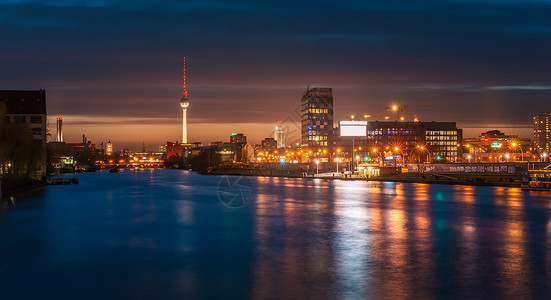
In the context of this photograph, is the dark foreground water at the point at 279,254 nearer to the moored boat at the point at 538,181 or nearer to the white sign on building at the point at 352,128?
the moored boat at the point at 538,181

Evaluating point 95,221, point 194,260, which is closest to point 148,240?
point 194,260

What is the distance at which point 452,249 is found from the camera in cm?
2859

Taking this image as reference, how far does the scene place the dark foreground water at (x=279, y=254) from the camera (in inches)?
798

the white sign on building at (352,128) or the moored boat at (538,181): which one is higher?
the white sign on building at (352,128)

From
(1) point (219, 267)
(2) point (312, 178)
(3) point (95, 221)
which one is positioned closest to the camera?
(1) point (219, 267)

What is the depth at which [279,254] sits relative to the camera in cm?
2755

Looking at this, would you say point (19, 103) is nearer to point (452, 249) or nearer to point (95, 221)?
point (95, 221)

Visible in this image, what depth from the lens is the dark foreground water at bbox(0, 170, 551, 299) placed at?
20266mm

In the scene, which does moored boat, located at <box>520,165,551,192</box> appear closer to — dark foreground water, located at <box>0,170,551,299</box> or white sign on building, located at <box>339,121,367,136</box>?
dark foreground water, located at <box>0,170,551,299</box>

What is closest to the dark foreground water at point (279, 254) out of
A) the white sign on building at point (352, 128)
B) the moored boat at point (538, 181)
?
the moored boat at point (538, 181)

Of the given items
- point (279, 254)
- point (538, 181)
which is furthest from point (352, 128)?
point (279, 254)

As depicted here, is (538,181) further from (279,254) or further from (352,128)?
(352,128)

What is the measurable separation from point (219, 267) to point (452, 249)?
39.8 ft

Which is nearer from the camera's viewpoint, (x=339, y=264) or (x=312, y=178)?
(x=339, y=264)
